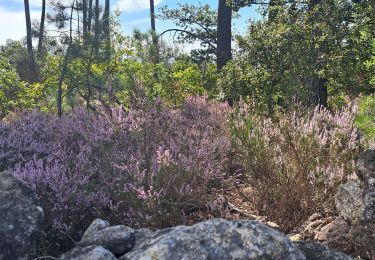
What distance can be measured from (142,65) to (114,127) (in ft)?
21.1

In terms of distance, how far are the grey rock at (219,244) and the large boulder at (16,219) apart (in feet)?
1.61

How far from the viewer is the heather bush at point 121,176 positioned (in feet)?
12.7

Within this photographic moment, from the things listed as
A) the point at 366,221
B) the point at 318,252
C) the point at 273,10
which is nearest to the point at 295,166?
the point at 366,221

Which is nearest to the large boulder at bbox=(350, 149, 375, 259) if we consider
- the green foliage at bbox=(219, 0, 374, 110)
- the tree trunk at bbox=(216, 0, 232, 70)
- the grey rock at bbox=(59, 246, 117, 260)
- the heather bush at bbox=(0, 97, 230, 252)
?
the heather bush at bbox=(0, 97, 230, 252)

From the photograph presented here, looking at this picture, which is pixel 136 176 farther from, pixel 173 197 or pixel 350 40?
pixel 350 40

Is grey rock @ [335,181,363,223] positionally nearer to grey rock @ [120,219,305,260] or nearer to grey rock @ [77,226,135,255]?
grey rock @ [120,219,305,260]

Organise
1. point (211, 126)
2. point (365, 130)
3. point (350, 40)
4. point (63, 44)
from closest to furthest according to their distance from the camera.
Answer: point (365, 130) < point (211, 126) < point (350, 40) < point (63, 44)

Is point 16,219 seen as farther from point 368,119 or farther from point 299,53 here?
point 299,53

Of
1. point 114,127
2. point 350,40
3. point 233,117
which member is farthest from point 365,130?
point 350,40

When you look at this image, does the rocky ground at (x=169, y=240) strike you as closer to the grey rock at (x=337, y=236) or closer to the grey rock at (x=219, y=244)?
the grey rock at (x=219, y=244)

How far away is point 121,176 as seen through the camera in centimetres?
425

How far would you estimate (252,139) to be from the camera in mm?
4629

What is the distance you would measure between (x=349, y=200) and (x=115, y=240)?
5.82 feet

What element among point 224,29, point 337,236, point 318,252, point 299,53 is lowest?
point 337,236
